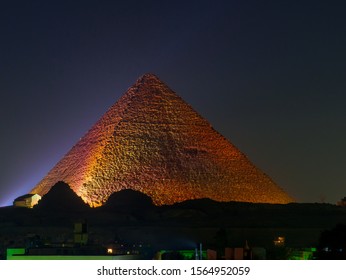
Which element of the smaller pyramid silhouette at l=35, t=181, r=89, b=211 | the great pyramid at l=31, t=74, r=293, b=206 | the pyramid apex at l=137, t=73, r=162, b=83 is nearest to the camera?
the smaller pyramid silhouette at l=35, t=181, r=89, b=211

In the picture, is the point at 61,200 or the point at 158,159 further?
the point at 158,159

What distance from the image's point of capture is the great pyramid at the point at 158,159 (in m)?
108

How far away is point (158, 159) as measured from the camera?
112 m

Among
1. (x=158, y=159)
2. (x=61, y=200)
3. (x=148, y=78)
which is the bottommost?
(x=61, y=200)

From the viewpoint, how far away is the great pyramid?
108 m

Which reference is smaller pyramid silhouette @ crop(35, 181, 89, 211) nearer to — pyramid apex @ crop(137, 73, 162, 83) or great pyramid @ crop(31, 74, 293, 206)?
great pyramid @ crop(31, 74, 293, 206)

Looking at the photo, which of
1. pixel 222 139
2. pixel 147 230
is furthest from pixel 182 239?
pixel 222 139

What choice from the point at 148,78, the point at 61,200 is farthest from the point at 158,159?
the point at 61,200

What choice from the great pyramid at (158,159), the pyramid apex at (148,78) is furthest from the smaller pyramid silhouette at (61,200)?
the pyramid apex at (148,78)

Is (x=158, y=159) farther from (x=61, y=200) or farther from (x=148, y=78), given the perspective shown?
(x=61, y=200)

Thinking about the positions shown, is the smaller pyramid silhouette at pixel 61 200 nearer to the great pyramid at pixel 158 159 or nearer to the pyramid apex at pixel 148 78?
the great pyramid at pixel 158 159

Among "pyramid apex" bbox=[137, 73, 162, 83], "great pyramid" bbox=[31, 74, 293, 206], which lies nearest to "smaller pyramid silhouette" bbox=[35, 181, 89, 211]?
"great pyramid" bbox=[31, 74, 293, 206]
